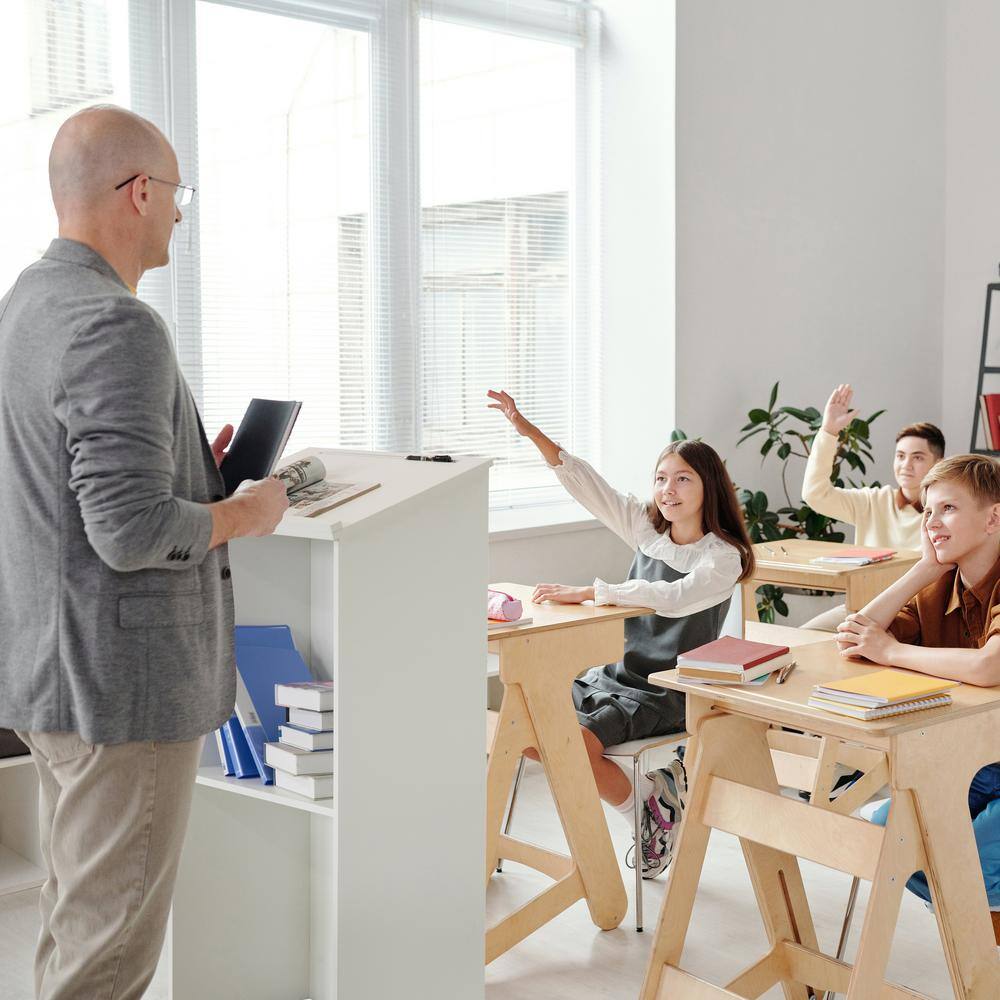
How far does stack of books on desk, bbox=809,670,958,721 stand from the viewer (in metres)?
2.02

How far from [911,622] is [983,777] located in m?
0.32

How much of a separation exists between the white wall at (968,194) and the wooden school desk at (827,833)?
3.85m

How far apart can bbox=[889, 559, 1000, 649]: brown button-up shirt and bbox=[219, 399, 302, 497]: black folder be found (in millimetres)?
1308

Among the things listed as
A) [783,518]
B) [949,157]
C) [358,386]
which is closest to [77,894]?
[358,386]

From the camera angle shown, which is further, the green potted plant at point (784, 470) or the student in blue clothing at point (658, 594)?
the green potted plant at point (784, 470)

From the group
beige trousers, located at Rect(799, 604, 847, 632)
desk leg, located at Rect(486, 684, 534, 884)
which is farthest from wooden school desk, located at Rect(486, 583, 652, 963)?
beige trousers, located at Rect(799, 604, 847, 632)

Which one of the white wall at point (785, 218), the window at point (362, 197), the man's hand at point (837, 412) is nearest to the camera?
the window at point (362, 197)

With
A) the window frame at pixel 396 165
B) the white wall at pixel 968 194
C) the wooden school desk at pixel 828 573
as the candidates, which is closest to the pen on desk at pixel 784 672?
the wooden school desk at pixel 828 573

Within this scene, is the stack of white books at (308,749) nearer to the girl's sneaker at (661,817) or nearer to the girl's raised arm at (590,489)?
the girl's sneaker at (661,817)

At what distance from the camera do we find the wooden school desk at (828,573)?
3.62 m

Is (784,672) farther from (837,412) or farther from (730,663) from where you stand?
(837,412)

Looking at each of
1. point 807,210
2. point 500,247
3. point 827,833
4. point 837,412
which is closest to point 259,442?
point 827,833

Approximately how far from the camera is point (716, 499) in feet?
10.6

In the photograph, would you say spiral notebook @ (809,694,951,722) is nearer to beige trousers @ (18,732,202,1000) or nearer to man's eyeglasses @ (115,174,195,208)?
beige trousers @ (18,732,202,1000)
